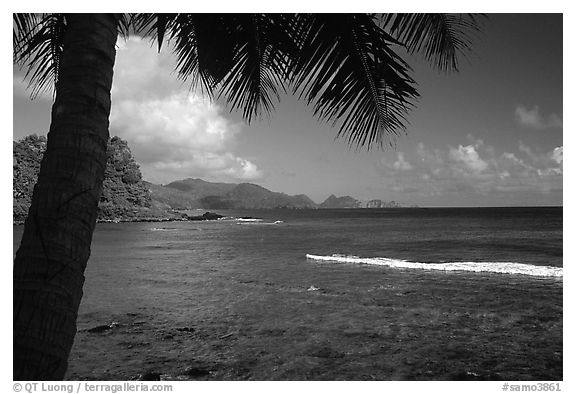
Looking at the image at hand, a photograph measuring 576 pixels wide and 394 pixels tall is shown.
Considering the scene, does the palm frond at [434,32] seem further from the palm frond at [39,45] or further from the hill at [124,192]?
the hill at [124,192]

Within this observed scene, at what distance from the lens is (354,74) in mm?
2818

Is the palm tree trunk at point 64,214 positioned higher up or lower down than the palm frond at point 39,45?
lower down

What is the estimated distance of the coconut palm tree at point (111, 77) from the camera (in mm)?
1522

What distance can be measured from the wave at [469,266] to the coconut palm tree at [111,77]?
15.6 metres

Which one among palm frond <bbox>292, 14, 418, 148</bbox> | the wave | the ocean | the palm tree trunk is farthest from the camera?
the wave

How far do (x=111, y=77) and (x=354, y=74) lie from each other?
1554 mm

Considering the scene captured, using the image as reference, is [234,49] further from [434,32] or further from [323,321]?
[323,321]

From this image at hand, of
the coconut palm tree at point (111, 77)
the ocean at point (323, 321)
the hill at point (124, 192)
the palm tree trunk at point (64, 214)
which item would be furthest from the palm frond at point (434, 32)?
the hill at point (124, 192)

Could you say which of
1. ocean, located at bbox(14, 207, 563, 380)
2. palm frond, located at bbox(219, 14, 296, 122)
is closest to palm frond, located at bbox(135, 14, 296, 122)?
palm frond, located at bbox(219, 14, 296, 122)

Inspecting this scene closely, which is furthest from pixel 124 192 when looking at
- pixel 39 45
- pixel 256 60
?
pixel 256 60

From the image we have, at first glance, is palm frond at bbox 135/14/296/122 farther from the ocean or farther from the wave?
the wave

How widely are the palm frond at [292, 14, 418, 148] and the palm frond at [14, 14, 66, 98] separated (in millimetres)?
1801

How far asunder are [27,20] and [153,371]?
5116mm

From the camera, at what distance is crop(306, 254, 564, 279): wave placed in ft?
54.6
